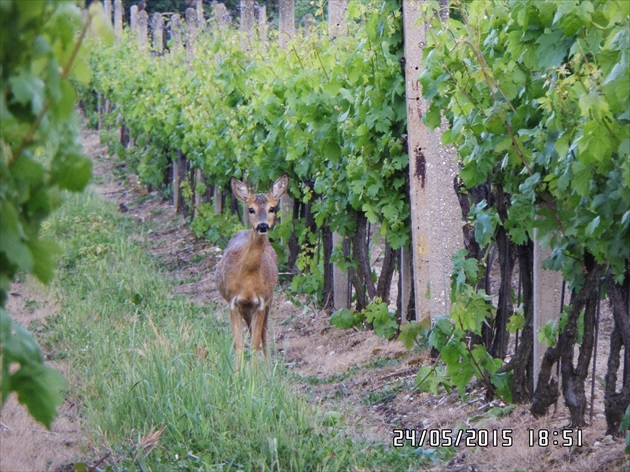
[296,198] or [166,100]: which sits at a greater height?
[166,100]

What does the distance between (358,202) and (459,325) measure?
258cm

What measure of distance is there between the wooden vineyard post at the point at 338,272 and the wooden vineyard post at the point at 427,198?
6.75ft

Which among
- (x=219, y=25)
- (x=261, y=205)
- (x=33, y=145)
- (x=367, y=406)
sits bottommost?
(x=367, y=406)

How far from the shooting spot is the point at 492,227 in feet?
20.9

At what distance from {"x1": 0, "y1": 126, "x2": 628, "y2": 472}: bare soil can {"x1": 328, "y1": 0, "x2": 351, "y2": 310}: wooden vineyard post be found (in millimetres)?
288

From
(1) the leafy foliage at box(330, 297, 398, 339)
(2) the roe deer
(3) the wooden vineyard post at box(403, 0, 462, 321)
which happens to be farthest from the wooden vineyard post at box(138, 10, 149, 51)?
(3) the wooden vineyard post at box(403, 0, 462, 321)

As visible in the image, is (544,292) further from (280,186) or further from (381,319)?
(280,186)

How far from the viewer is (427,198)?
26.1 feet

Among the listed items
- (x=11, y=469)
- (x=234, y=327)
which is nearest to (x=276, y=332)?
(x=234, y=327)

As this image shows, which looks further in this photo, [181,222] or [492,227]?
[181,222]

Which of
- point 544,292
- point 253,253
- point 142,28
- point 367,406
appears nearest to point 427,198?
point 367,406

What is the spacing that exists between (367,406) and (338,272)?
3.00 metres

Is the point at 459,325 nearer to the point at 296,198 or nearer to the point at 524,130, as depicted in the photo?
the point at 524,130

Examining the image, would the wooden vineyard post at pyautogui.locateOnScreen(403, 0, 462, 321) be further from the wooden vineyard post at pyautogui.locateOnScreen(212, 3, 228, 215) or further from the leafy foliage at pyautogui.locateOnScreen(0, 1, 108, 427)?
the wooden vineyard post at pyautogui.locateOnScreen(212, 3, 228, 215)
